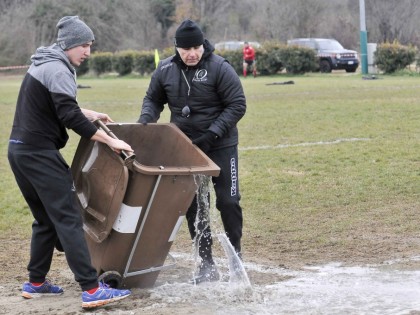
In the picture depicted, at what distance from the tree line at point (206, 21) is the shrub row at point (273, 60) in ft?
28.4

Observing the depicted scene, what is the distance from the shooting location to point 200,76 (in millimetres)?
6684

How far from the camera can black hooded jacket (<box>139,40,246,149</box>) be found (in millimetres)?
6664

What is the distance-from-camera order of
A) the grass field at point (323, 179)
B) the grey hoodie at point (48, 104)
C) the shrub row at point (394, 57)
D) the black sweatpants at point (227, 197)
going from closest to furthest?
1. the grey hoodie at point (48, 104)
2. the black sweatpants at point (227, 197)
3. the grass field at point (323, 179)
4. the shrub row at point (394, 57)

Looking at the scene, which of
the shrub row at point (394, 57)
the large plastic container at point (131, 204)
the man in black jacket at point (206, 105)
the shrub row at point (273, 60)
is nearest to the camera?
the large plastic container at point (131, 204)

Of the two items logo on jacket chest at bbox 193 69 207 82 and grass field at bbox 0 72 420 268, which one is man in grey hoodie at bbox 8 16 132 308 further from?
grass field at bbox 0 72 420 268

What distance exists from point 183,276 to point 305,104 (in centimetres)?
1679

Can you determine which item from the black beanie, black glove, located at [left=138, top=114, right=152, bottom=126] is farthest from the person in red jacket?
the black beanie

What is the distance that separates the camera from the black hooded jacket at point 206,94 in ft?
21.9

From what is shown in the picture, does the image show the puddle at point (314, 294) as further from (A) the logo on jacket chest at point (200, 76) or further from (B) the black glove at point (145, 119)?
(A) the logo on jacket chest at point (200, 76)

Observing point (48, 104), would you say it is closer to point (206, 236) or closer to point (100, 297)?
point (100, 297)

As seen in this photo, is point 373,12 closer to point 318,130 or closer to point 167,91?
point 318,130

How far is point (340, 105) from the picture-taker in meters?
22.5

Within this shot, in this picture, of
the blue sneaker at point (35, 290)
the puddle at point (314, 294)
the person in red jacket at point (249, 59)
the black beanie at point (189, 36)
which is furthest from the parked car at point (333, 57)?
the blue sneaker at point (35, 290)

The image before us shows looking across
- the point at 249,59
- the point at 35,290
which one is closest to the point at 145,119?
the point at 35,290
